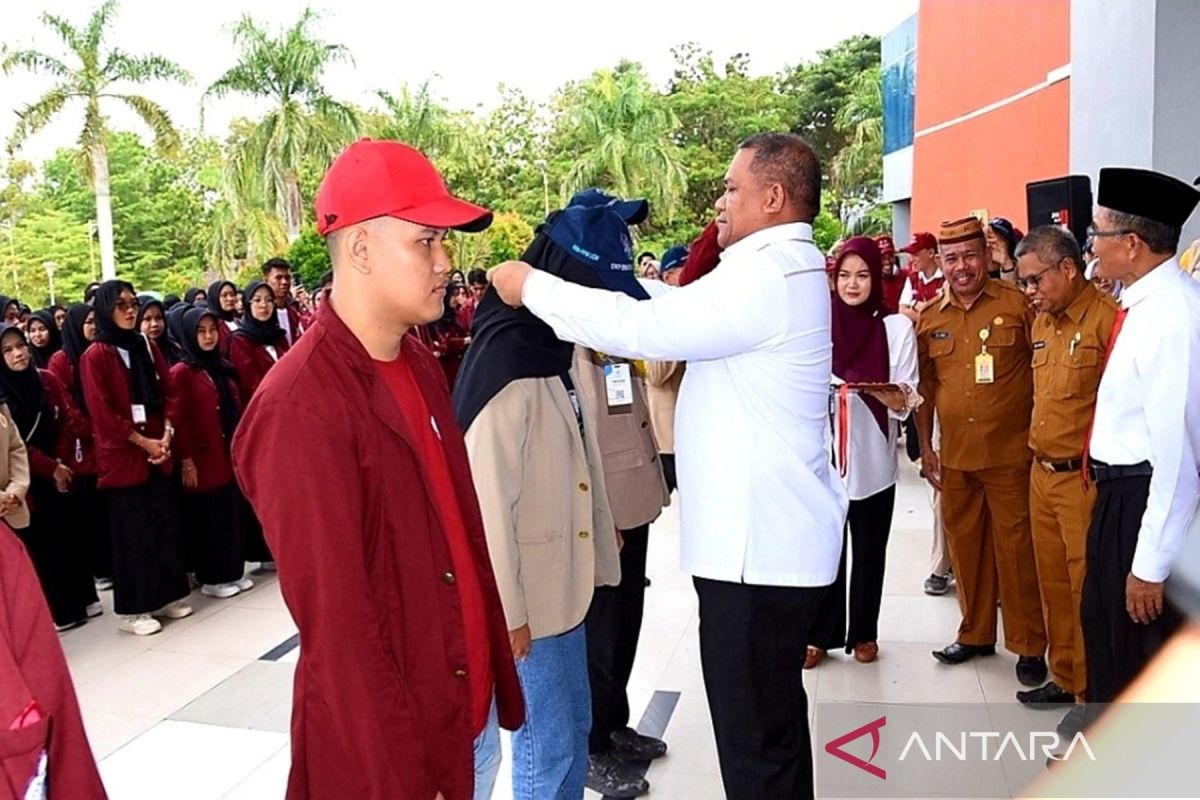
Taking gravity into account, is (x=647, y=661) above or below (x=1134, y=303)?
below

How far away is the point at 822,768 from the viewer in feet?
9.77

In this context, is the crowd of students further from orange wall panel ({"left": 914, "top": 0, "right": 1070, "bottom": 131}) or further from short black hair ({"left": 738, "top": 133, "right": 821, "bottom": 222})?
orange wall panel ({"left": 914, "top": 0, "right": 1070, "bottom": 131})

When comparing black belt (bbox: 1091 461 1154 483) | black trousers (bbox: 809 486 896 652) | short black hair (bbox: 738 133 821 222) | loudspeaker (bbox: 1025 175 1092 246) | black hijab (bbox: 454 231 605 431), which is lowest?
black trousers (bbox: 809 486 896 652)

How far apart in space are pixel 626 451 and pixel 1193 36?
13.9 ft

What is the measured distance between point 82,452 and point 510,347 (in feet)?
12.9

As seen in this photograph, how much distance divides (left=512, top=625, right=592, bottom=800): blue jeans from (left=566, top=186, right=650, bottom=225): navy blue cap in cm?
97

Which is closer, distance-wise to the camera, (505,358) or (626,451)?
(505,358)

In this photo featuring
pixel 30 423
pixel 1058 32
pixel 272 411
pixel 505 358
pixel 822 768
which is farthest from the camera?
pixel 1058 32

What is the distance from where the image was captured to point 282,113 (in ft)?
65.6

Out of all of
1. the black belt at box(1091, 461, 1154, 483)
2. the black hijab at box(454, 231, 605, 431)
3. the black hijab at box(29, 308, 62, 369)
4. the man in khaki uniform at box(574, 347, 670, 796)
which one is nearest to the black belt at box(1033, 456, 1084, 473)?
the black belt at box(1091, 461, 1154, 483)

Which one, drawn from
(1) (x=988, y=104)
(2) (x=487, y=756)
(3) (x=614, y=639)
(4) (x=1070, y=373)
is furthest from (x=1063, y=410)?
(1) (x=988, y=104)

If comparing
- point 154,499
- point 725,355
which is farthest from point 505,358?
point 154,499

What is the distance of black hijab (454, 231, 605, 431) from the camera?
1.99 meters

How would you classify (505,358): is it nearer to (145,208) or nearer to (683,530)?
(683,530)
